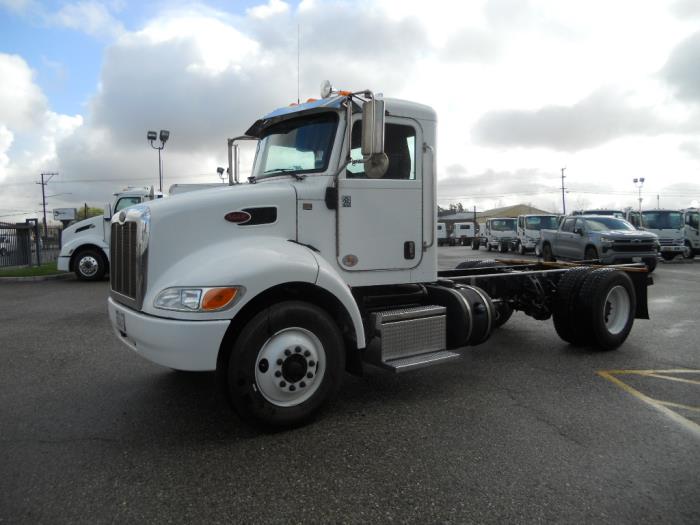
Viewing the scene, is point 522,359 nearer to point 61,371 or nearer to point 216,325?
point 216,325

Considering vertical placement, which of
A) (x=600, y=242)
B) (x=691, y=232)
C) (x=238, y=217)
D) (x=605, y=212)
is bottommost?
(x=600, y=242)

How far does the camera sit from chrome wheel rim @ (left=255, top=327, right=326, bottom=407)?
374 centimetres

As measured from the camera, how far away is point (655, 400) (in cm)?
453

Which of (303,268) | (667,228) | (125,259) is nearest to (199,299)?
(303,268)

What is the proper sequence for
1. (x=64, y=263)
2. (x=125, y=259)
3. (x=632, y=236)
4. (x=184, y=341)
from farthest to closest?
(x=632, y=236) → (x=64, y=263) → (x=125, y=259) → (x=184, y=341)

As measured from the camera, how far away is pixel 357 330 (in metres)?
4.11

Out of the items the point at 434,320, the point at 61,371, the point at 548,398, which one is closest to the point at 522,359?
the point at 548,398

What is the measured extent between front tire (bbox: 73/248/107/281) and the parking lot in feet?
31.6

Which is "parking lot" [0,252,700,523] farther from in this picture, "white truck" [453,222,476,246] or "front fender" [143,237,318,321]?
"white truck" [453,222,476,246]

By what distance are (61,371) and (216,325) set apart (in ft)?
10.2

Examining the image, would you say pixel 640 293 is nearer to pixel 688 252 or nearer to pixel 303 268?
pixel 303 268

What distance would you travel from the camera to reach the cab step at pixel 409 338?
171 inches

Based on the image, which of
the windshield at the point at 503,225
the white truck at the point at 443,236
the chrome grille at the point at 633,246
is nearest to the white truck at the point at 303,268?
the chrome grille at the point at 633,246

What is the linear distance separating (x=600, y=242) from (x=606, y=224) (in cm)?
148
